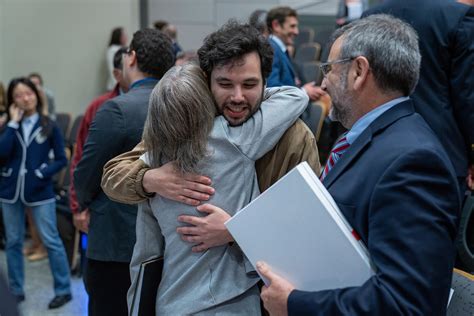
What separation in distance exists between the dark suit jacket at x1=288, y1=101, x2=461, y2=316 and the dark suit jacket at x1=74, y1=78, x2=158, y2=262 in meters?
1.15

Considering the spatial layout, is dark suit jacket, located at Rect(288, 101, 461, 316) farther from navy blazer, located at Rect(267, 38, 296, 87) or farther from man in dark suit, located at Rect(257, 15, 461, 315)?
navy blazer, located at Rect(267, 38, 296, 87)

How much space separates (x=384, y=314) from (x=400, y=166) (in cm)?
27

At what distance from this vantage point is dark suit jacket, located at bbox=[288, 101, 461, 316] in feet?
3.49

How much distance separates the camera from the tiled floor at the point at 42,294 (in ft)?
12.3

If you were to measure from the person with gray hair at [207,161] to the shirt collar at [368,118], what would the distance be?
0.23 meters

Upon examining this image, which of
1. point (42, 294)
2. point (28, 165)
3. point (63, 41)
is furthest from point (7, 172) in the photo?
point (63, 41)

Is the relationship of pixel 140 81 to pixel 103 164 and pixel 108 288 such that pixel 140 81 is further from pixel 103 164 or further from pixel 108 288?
pixel 108 288

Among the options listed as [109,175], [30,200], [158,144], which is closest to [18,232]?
[30,200]

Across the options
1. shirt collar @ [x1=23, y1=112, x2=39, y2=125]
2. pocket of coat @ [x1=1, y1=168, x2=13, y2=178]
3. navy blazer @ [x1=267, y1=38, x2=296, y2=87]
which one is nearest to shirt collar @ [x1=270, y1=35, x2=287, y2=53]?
navy blazer @ [x1=267, y1=38, x2=296, y2=87]

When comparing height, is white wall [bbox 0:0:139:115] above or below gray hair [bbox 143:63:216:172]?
below

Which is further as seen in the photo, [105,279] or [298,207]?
[105,279]

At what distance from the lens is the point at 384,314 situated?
3.52 ft

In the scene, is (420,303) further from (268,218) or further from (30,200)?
(30,200)

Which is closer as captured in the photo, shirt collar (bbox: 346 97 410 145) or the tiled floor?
shirt collar (bbox: 346 97 410 145)
